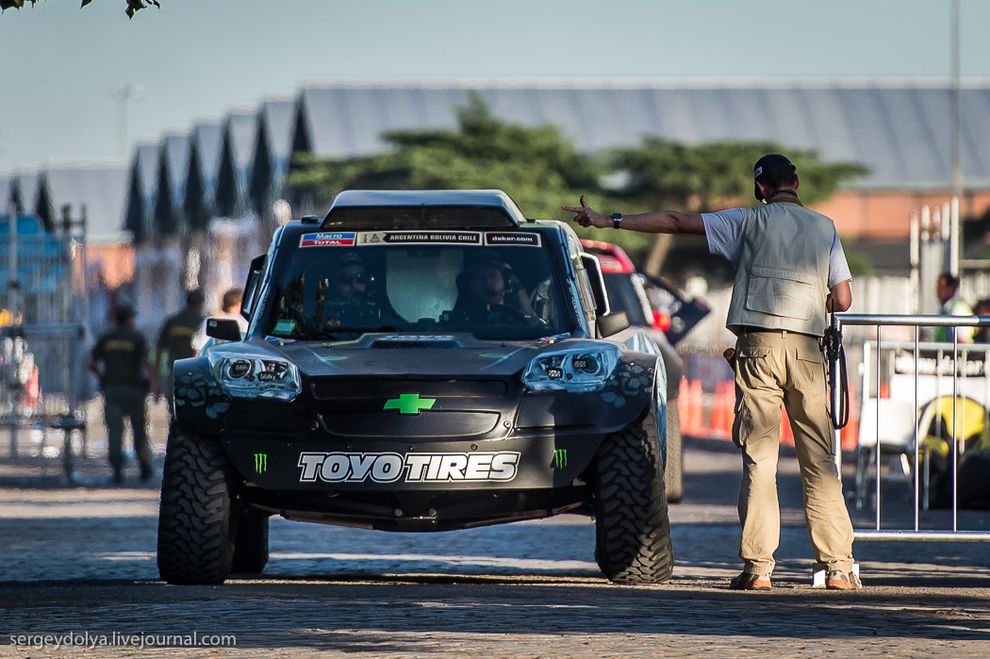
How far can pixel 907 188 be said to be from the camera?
76000 millimetres

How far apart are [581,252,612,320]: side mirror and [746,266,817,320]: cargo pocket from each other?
135 cm

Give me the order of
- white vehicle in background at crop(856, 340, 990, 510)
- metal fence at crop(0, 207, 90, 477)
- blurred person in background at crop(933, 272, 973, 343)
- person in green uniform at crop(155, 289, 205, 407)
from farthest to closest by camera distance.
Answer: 1. metal fence at crop(0, 207, 90, 477)
2. person in green uniform at crop(155, 289, 205, 407)
3. blurred person in background at crop(933, 272, 973, 343)
4. white vehicle in background at crop(856, 340, 990, 510)

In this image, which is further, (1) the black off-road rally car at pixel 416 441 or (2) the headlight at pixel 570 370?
(2) the headlight at pixel 570 370

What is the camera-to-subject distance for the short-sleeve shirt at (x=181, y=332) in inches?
771

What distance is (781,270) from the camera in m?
9.38

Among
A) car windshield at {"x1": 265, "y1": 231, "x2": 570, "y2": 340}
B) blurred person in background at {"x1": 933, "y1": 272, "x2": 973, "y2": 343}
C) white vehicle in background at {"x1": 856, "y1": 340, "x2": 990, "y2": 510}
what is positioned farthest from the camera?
blurred person in background at {"x1": 933, "y1": 272, "x2": 973, "y2": 343}

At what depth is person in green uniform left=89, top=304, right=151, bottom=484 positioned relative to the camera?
65.1 ft

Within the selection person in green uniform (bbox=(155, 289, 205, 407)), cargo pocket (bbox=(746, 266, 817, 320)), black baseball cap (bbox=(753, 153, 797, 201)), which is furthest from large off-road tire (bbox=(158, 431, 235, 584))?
person in green uniform (bbox=(155, 289, 205, 407))

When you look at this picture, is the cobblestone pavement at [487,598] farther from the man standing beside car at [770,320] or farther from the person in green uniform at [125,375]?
the person in green uniform at [125,375]

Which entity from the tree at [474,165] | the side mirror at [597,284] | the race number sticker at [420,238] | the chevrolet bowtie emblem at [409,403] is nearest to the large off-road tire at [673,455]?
the side mirror at [597,284]

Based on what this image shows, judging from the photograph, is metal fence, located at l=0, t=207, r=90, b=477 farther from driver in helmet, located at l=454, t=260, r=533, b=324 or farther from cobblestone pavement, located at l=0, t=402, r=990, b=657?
driver in helmet, located at l=454, t=260, r=533, b=324

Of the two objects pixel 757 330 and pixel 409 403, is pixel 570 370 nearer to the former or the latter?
pixel 409 403

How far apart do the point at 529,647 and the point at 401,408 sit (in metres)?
2.42

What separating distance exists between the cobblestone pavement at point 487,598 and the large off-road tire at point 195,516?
16 centimetres
